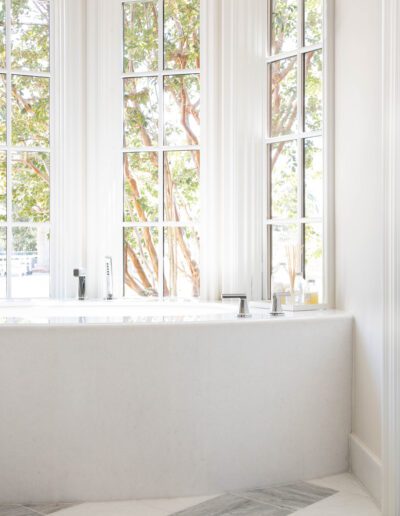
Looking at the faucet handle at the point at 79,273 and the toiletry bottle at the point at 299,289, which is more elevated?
the faucet handle at the point at 79,273

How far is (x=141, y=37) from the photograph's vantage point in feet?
13.9

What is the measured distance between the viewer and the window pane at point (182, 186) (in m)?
4.18

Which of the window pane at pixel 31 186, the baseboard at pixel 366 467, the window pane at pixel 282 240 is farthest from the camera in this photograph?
the window pane at pixel 31 186

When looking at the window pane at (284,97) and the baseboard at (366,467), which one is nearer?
the baseboard at (366,467)

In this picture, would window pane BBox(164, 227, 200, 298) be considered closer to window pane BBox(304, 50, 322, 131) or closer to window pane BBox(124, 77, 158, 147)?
window pane BBox(124, 77, 158, 147)

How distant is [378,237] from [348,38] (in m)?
0.92

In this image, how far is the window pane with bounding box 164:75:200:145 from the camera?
4176 millimetres

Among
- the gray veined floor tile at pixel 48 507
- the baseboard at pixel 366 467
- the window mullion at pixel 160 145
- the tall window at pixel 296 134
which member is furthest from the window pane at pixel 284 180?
the gray veined floor tile at pixel 48 507

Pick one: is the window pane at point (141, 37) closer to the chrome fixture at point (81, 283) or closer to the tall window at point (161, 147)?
the tall window at point (161, 147)

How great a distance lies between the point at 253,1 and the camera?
3.93m

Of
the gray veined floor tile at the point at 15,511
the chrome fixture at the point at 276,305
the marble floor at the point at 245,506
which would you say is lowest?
the gray veined floor tile at the point at 15,511

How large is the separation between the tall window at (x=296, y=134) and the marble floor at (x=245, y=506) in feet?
3.10

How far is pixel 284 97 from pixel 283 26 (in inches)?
14.0

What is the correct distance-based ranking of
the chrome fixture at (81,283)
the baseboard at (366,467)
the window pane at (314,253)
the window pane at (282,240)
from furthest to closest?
the chrome fixture at (81,283)
the window pane at (282,240)
the window pane at (314,253)
the baseboard at (366,467)
